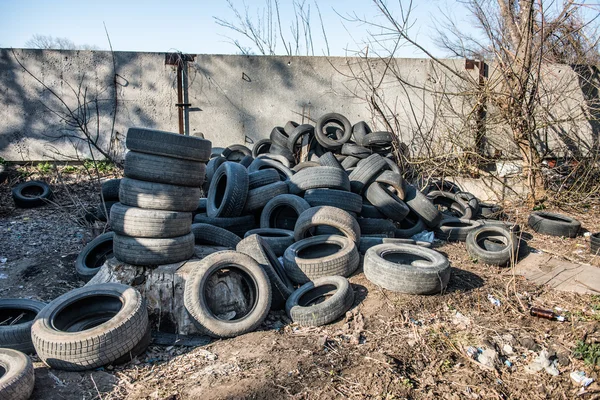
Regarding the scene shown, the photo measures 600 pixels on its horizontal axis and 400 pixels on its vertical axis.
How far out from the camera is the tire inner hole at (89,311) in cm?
387

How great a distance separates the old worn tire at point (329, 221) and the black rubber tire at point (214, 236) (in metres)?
0.81

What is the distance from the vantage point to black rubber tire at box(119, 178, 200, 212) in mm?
4254

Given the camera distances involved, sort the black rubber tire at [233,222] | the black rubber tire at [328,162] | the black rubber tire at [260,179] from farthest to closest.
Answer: the black rubber tire at [328,162], the black rubber tire at [260,179], the black rubber tire at [233,222]

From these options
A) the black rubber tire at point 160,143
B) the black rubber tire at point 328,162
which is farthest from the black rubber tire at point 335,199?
the black rubber tire at point 160,143

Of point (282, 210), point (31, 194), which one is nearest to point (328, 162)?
point (282, 210)

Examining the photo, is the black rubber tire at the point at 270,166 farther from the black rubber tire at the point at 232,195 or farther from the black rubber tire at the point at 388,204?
the black rubber tire at the point at 388,204

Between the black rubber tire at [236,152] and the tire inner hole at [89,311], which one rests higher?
the black rubber tire at [236,152]

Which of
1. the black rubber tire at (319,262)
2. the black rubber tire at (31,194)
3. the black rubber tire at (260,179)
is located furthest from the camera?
the black rubber tire at (31,194)

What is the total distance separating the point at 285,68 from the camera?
10.2 metres

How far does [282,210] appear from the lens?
6414 mm

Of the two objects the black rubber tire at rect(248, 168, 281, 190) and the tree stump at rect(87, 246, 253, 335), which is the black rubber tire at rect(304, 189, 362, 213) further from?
the tree stump at rect(87, 246, 253, 335)

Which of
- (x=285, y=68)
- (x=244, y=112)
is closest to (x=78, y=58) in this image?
(x=244, y=112)

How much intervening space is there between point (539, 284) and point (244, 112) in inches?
278

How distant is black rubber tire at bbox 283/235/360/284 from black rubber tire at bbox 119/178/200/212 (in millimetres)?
1405
